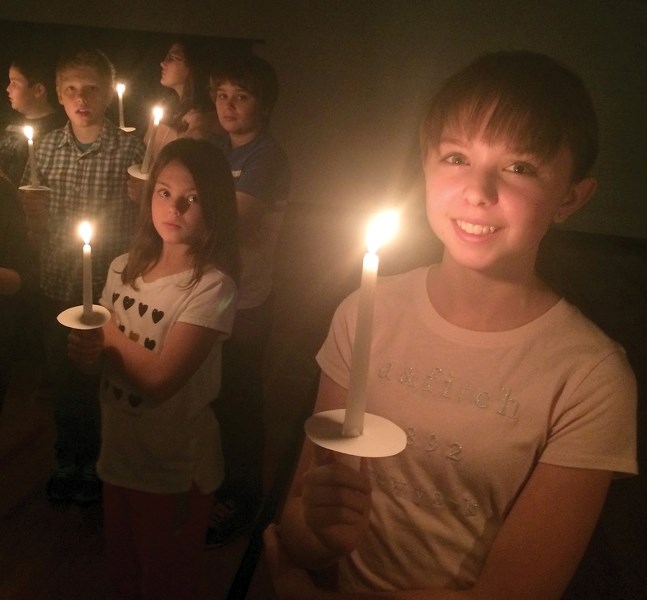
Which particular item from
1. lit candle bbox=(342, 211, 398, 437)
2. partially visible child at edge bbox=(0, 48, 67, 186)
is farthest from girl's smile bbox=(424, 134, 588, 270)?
partially visible child at edge bbox=(0, 48, 67, 186)

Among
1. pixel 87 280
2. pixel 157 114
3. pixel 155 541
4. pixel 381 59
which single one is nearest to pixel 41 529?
pixel 155 541

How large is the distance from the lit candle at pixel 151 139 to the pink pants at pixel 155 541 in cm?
50

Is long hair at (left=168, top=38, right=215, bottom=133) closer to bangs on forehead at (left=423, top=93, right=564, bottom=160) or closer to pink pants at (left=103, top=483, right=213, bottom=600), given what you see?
bangs on forehead at (left=423, top=93, right=564, bottom=160)

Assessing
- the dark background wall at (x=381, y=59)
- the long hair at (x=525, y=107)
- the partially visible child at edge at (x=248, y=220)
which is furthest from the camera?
the partially visible child at edge at (x=248, y=220)

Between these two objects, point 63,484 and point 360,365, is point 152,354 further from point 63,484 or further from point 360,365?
point 360,365

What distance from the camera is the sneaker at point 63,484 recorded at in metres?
0.94

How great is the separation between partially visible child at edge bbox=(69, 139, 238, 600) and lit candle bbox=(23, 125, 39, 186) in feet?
0.62

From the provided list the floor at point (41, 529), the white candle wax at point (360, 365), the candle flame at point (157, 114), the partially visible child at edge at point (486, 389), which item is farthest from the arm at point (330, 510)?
the candle flame at point (157, 114)

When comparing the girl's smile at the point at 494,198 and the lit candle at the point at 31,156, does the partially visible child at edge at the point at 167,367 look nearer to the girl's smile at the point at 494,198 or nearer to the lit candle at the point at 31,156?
the lit candle at the point at 31,156

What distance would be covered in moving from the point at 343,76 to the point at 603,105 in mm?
370

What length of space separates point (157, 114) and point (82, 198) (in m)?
0.18

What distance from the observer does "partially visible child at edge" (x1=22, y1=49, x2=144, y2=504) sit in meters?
0.90

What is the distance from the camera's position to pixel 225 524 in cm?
93

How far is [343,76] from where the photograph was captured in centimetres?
88
